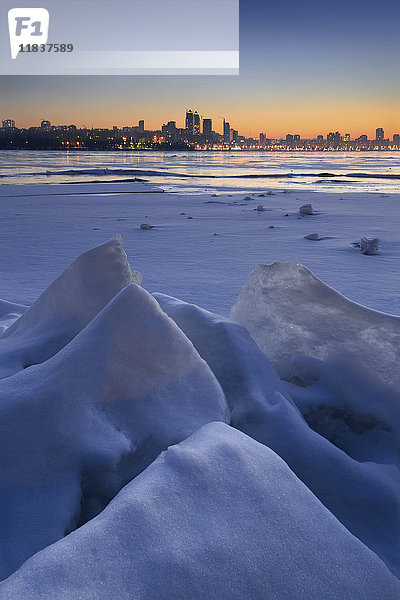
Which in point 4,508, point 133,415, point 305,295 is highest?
point 305,295

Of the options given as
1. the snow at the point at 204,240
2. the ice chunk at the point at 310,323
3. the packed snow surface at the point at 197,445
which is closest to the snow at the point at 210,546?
the packed snow surface at the point at 197,445

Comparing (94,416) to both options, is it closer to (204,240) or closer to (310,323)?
(310,323)

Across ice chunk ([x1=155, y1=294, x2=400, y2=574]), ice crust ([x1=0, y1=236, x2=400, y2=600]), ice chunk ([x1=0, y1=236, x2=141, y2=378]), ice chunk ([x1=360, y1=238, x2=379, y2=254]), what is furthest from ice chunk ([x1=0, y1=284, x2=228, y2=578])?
ice chunk ([x1=360, y1=238, x2=379, y2=254])

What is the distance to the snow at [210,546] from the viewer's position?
2.01ft

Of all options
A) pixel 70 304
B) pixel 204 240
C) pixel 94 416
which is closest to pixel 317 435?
pixel 94 416

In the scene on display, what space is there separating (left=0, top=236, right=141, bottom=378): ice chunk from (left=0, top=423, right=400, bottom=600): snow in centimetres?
71

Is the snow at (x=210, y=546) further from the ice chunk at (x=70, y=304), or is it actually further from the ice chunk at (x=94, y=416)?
the ice chunk at (x=70, y=304)

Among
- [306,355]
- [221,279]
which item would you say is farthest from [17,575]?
[221,279]

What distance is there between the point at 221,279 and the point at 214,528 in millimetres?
2757

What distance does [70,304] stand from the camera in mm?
1459

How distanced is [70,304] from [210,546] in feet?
3.16

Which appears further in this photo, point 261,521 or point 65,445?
point 65,445

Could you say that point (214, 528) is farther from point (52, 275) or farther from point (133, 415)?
point (52, 275)

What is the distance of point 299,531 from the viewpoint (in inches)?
28.5
